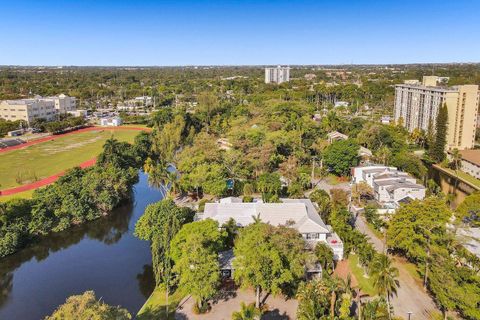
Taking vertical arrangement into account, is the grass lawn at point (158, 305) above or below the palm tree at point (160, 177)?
below

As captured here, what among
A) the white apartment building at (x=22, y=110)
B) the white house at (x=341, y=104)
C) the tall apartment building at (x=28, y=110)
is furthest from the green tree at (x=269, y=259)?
the white house at (x=341, y=104)

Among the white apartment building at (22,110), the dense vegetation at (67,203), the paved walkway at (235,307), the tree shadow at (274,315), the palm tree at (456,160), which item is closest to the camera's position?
the tree shadow at (274,315)

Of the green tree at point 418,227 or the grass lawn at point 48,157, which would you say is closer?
the green tree at point 418,227

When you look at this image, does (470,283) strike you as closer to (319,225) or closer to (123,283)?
(319,225)

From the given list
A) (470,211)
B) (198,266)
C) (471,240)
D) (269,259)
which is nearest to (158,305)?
(198,266)

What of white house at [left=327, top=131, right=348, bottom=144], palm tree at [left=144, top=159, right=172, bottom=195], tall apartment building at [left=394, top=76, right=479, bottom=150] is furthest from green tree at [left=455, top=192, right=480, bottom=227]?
white house at [left=327, top=131, right=348, bottom=144]

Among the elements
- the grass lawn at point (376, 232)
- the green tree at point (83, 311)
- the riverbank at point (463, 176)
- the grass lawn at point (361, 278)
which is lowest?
the grass lawn at point (361, 278)

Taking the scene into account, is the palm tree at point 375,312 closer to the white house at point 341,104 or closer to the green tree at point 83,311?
the green tree at point 83,311

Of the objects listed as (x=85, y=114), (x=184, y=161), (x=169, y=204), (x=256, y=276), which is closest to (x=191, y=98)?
(x=85, y=114)

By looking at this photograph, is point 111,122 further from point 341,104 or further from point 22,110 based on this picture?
point 341,104
